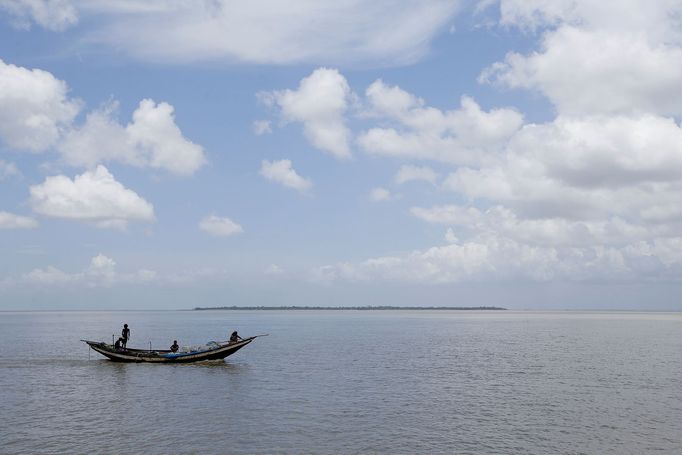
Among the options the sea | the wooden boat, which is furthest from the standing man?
the sea

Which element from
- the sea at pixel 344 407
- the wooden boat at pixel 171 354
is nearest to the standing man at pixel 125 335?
the wooden boat at pixel 171 354

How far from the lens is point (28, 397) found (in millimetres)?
36375

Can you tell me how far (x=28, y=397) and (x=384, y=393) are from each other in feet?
76.1

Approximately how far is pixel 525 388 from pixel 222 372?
2489 cm

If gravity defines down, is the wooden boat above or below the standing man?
below

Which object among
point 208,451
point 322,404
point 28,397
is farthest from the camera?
point 28,397

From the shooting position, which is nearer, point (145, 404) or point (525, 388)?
point (145, 404)

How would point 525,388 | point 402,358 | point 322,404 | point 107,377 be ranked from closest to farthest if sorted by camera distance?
point 322,404, point 525,388, point 107,377, point 402,358

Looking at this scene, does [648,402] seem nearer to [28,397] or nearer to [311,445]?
[311,445]

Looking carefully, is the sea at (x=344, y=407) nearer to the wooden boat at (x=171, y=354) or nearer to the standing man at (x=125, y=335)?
the wooden boat at (x=171, y=354)

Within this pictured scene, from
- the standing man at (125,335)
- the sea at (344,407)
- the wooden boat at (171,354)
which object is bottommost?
the sea at (344,407)

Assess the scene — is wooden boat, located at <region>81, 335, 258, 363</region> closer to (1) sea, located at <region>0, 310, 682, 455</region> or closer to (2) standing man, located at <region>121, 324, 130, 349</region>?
(1) sea, located at <region>0, 310, 682, 455</region>

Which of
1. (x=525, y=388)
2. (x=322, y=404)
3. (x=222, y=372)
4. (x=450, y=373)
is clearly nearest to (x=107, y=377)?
(x=222, y=372)

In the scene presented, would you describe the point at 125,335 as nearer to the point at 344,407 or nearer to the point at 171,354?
the point at 171,354
